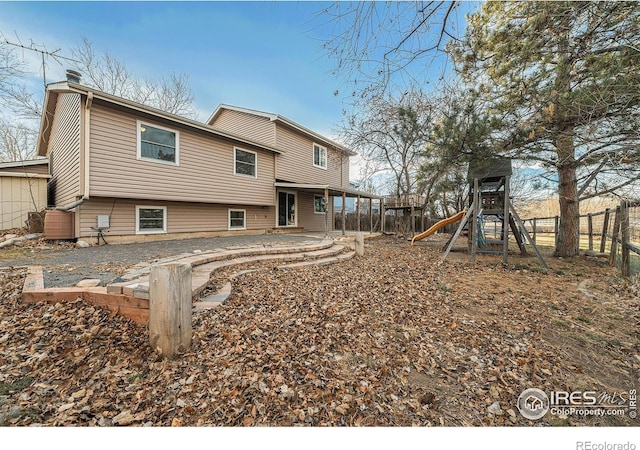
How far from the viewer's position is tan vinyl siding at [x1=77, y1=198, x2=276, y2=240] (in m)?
7.11

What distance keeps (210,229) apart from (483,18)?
384 inches

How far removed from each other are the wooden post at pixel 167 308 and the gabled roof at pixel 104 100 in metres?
7.05

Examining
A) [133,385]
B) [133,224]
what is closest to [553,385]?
[133,385]

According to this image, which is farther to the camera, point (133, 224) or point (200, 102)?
point (200, 102)

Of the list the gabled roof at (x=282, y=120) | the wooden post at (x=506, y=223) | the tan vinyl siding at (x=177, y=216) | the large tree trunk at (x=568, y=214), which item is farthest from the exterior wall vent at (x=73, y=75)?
the large tree trunk at (x=568, y=214)

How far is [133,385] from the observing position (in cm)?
192

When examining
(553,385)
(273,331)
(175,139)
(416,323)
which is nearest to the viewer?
(553,385)

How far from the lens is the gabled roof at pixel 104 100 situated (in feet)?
20.5

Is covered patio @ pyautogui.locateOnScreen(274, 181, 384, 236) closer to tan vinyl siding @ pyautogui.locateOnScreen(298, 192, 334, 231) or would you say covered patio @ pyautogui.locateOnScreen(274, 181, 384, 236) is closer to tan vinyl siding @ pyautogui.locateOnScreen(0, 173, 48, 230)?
tan vinyl siding @ pyautogui.locateOnScreen(298, 192, 334, 231)

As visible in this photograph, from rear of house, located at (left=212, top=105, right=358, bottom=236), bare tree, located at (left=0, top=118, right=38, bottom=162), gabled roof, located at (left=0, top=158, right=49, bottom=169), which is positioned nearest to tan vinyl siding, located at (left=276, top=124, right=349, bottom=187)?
rear of house, located at (left=212, top=105, right=358, bottom=236)

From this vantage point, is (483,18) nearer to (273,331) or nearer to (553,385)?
(553,385)

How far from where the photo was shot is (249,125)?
41.6 ft

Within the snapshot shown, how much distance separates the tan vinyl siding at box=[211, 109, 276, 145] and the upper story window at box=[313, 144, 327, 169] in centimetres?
308
